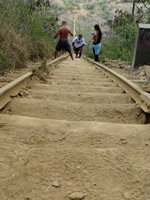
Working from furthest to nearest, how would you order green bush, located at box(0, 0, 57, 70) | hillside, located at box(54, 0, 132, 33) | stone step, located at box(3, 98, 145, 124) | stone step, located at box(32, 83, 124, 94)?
1. hillside, located at box(54, 0, 132, 33)
2. green bush, located at box(0, 0, 57, 70)
3. stone step, located at box(32, 83, 124, 94)
4. stone step, located at box(3, 98, 145, 124)

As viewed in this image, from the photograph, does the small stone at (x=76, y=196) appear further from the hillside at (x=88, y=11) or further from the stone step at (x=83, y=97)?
the hillside at (x=88, y=11)

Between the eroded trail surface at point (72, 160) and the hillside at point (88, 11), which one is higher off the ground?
the eroded trail surface at point (72, 160)

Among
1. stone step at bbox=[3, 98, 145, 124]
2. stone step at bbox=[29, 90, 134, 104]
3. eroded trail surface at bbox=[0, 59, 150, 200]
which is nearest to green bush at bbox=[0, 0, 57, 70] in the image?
stone step at bbox=[29, 90, 134, 104]

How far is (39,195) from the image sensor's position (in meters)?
2.55

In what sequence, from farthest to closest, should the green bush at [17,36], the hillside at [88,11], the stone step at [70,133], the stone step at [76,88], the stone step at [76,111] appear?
1. the hillside at [88,11]
2. the green bush at [17,36]
3. the stone step at [76,88]
4. the stone step at [76,111]
5. the stone step at [70,133]

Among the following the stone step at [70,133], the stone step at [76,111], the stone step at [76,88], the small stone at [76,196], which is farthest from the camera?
the stone step at [76,88]

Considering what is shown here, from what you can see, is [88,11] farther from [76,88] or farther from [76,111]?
[76,111]

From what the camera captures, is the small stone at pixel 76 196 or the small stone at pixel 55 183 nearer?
the small stone at pixel 76 196

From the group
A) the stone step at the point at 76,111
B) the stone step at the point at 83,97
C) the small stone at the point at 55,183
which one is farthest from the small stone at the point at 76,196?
the stone step at the point at 83,97

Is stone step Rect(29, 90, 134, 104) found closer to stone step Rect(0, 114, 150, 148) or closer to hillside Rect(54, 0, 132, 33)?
stone step Rect(0, 114, 150, 148)

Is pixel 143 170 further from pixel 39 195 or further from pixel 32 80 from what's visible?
pixel 32 80

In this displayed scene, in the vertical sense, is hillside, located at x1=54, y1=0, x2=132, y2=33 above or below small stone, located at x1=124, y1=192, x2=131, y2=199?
below

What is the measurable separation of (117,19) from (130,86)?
58.0 feet

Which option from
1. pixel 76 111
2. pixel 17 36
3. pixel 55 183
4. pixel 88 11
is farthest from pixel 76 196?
pixel 88 11
